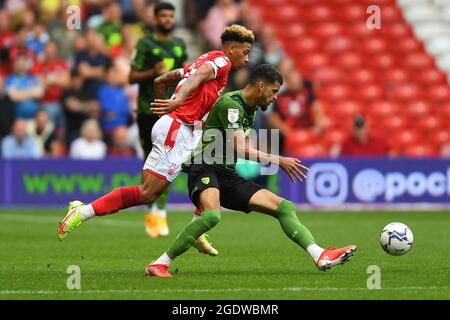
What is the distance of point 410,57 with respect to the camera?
2472cm

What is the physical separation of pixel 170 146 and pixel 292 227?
4.37ft

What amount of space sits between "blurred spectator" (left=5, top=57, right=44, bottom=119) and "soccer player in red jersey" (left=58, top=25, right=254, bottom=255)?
33.4ft

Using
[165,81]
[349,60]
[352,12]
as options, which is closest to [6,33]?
[349,60]

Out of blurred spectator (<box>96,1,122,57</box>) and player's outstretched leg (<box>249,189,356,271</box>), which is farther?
blurred spectator (<box>96,1,122,57</box>)

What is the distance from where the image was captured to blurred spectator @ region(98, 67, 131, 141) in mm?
20062

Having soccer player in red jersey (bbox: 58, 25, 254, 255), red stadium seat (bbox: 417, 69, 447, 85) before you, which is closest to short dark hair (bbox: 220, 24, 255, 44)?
soccer player in red jersey (bbox: 58, 25, 254, 255)

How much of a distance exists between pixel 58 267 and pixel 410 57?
15.9 meters

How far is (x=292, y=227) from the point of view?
936cm

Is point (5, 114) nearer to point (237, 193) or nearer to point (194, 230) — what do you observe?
point (237, 193)

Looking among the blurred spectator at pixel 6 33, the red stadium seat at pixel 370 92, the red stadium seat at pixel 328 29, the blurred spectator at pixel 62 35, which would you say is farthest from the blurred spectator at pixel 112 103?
the red stadium seat at pixel 328 29

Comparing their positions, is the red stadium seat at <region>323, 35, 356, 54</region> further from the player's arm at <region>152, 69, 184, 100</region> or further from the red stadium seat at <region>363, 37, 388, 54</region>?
the player's arm at <region>152, 69, 184, 100</region>

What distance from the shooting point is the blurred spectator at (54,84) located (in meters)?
20.0

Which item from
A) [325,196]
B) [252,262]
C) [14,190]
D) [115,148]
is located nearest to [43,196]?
[14,190]
